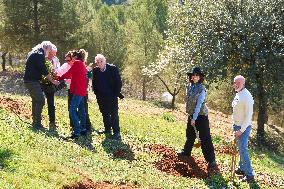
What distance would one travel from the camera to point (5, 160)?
9.42 metres

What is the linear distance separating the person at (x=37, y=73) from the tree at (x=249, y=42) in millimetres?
11899

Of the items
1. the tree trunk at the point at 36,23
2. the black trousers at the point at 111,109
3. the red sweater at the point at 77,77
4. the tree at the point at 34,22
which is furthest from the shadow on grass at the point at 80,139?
the tree at the point at 34,22

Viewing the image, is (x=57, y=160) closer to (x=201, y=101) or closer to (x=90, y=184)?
(x=90, y=184)

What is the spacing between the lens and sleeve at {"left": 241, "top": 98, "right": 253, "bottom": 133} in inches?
446

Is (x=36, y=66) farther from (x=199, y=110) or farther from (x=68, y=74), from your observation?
→ (x=199, y=110)

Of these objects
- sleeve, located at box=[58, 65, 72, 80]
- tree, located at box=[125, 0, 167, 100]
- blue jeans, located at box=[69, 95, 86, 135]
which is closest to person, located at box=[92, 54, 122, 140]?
blue jeans, located at box=[69, 95, 86, 135]

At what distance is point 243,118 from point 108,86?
15.2 ft

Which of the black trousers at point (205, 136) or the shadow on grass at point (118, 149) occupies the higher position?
the black trousers at point (205, 136)

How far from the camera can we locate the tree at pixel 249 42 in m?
22.7

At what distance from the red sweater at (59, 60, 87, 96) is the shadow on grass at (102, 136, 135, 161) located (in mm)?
1736

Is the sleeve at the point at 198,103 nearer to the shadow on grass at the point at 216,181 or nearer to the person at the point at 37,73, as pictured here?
the shadow on grass at the point at 216,181

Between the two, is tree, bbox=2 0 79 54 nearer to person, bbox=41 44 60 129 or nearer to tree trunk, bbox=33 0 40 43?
tree trunk, bbox=33 0 40 43

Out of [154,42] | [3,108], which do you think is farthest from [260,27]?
[154,42]

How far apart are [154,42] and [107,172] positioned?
35.3 meters
